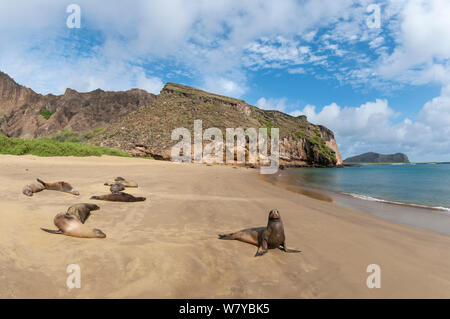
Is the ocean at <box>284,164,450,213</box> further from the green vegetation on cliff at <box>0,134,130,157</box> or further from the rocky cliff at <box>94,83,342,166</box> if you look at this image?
the rocky cliff at <box>94,83,342,166</box>

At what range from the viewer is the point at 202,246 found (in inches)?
141

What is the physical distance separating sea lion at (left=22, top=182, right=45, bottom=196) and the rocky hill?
28.1 meters

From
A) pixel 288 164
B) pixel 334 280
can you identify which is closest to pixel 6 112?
pixel 288 164

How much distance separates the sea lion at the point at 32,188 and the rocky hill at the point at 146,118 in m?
28.1

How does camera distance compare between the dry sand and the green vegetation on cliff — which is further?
the green vegetation on cliff

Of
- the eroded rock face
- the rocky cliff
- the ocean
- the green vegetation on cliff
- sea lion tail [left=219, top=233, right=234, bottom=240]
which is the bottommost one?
the ocean

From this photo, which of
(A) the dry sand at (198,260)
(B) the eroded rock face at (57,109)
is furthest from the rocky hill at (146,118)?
(A) the dry sand at (198,260)

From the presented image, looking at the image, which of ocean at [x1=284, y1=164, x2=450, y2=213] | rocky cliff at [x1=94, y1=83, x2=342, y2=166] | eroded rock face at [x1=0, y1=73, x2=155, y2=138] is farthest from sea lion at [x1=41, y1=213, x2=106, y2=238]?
eroded rock face at [x1=0, y1=73, x2=155, y2=138]

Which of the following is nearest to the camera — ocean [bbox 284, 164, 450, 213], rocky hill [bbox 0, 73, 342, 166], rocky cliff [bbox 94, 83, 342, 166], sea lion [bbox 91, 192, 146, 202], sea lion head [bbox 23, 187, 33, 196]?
sea lion head [bbox 23, 187, 33, 196]

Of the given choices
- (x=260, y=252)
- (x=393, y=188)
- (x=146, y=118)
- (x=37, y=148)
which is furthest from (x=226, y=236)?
(x=146, y=118)

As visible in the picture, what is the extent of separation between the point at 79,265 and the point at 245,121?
50.7m

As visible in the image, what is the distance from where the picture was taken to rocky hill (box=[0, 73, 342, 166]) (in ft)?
123

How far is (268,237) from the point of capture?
373 cm

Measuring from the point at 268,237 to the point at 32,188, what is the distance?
6879 millimetres
